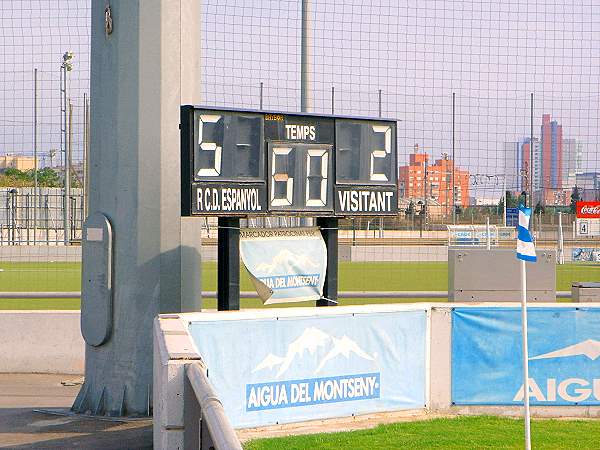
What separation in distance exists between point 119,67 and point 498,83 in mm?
5970

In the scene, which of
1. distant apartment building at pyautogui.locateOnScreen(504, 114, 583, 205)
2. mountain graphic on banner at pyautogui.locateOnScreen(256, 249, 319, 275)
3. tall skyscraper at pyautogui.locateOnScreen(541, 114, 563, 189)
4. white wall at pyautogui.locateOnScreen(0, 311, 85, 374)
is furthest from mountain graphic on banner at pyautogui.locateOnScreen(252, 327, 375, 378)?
tall skyscraper at pyautogui.locateOnScreen(541, 114, 563, 189)

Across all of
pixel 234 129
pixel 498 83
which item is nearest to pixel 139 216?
pixel 234 129

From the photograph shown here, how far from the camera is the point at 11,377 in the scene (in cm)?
1423

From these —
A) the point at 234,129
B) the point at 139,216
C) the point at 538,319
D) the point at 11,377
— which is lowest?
the point at 11,377

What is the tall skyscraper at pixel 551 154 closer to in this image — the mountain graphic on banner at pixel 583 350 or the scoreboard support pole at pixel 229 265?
the mountain graphic on banner at pixel 583 350

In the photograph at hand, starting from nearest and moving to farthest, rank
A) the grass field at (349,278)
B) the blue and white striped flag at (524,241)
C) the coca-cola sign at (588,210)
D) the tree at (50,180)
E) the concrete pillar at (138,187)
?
the blue and white striped flag at (524,241), the concrete pillar at (138,187), the grass field at (349,278), the coca-cola sign at (588,210), the tree at (50,180)

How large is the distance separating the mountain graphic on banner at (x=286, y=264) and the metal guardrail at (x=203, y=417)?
16.3 ft

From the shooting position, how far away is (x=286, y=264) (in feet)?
36.2

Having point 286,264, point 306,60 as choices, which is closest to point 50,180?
point 306,60

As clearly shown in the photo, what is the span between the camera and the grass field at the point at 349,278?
2305 cm

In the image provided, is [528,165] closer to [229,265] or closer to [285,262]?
[285,262]

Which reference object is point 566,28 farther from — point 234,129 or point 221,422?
point 221,422

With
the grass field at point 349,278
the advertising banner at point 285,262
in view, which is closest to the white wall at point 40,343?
the advertising banner at point 285,262

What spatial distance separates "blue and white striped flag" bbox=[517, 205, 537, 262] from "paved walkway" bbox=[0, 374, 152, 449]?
12.3ft
